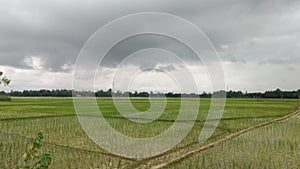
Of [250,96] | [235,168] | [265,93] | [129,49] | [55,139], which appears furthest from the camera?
[250,96]

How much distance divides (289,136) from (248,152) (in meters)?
3.72

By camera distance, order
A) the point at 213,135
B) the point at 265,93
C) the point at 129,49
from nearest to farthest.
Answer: the point at 129,49
the point at 213,135
the point at 265,93

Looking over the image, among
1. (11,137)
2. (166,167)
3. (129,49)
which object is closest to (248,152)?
(166,167)

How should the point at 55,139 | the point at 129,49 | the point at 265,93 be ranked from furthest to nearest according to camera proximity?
the point at 265,93 < the point at 129,49 < the point at 55,139

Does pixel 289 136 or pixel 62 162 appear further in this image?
pixel 289 136

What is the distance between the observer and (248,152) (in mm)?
7086

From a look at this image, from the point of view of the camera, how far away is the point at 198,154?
22.7ft

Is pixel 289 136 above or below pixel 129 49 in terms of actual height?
below

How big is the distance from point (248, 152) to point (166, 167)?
2.64 m

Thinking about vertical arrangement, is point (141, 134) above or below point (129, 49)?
below

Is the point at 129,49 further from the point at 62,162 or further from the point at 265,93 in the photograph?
the point at 265,93

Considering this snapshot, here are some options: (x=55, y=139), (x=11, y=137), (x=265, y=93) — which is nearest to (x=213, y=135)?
(x=55, y=139)

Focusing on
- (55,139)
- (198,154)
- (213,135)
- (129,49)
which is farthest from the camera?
(213,135)

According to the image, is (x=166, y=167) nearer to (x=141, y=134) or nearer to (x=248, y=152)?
(x=248, y=152)
